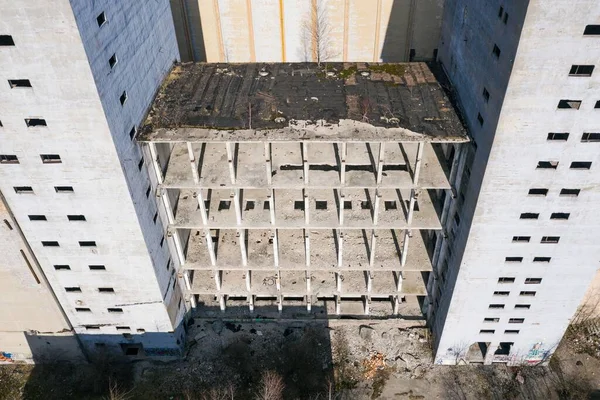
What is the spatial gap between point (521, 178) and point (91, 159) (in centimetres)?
2146

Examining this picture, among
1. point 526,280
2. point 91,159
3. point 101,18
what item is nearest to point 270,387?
point 526,280

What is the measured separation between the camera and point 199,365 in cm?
3503

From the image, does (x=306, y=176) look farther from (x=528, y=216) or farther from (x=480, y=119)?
(x=528, y=216)

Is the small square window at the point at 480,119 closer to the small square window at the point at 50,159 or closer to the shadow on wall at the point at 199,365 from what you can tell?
the shadow on wall at the point at 199,365

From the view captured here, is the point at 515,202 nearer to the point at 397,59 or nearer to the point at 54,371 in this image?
the point at 397,59

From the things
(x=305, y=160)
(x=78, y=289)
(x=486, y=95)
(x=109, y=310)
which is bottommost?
(x=109, y=310)

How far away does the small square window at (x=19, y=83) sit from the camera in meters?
21.2

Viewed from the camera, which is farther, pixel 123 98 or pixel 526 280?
pixel 526 280

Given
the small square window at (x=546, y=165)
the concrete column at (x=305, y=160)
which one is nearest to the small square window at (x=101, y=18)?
the concrete column at (x=305, y=160)

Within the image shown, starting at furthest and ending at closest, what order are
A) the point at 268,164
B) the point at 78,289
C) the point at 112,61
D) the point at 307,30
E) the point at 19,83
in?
the point at 307,30
the point at 78,289
the point at 268,164
the point at 112,61
the point at 19,83

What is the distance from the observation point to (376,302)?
3856cm

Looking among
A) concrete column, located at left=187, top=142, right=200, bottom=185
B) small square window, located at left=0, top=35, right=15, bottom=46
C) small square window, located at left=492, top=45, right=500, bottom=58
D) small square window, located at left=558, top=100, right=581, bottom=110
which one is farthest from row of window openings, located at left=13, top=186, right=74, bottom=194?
small square window, located at left=558, top=100, right=581, bottom=110

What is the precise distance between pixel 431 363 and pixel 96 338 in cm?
2397

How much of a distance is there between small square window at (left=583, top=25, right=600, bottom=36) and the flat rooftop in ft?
25.0
